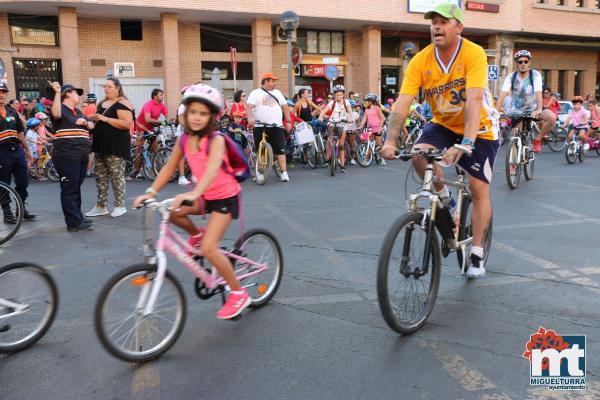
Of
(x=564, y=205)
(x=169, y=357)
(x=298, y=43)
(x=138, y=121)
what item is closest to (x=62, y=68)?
(x=298, y=43)

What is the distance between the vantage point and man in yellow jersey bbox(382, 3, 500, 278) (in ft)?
12.9

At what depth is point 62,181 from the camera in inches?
276

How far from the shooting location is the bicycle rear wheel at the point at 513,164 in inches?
366

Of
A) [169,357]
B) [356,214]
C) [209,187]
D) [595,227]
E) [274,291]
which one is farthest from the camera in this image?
[356,214]

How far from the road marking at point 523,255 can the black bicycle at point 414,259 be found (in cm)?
163

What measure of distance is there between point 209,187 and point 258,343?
1.04 metres

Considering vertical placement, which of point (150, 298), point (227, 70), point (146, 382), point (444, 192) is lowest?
point (146, 382)

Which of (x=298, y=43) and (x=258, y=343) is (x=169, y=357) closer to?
(x=258, y=343)

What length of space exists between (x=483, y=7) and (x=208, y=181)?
3021 centimetres

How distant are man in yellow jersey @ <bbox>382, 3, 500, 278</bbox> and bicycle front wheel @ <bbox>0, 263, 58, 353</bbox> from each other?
2384 mm

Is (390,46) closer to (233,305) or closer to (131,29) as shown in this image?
(131,29)

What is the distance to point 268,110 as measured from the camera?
35.1 ft

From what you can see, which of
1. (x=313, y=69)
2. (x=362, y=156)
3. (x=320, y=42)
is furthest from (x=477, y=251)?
(x=320, y=42)

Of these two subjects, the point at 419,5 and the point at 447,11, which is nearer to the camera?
the point at 447,11
